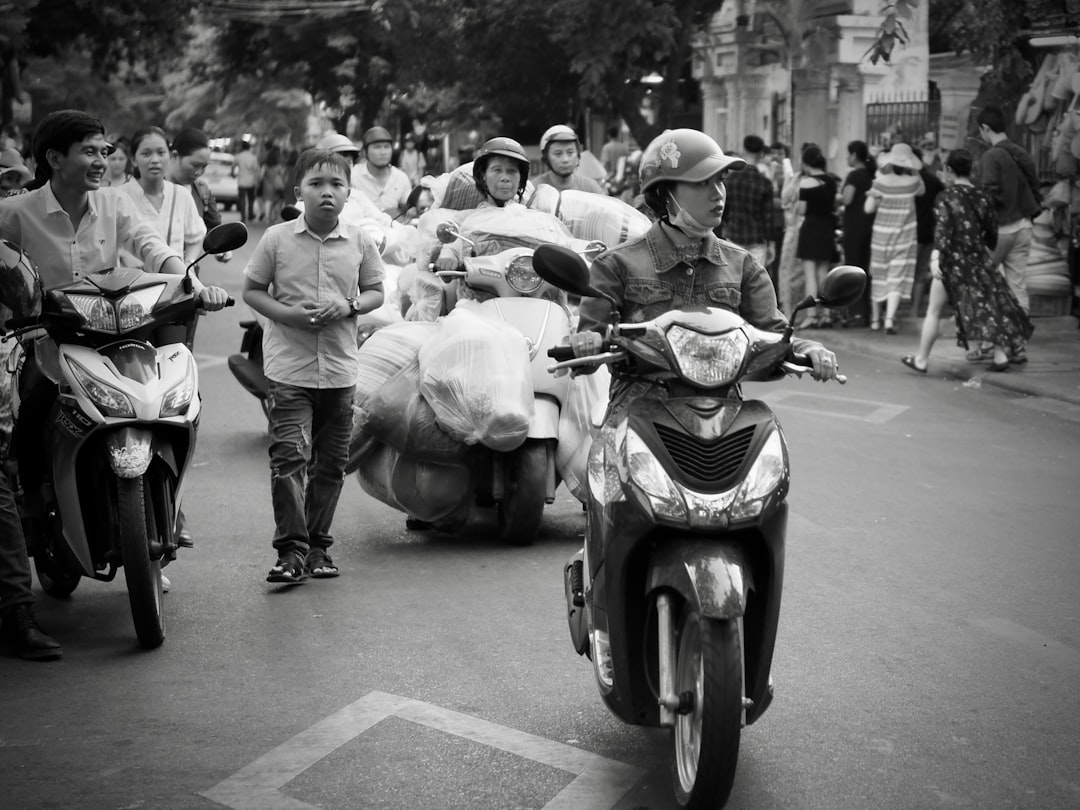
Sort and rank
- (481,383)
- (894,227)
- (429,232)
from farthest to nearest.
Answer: (894,227), (429,232), (481,383)

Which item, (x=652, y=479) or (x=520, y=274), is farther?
(x=520, y=274)

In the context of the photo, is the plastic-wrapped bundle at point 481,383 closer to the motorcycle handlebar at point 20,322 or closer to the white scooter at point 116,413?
the white scooter at point 116,413

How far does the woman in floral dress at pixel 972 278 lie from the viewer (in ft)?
43.7

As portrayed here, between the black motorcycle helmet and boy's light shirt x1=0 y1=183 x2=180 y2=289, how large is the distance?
233cm

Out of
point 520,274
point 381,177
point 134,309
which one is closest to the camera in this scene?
point 134,309

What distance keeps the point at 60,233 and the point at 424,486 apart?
221cm

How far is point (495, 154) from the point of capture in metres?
8.00

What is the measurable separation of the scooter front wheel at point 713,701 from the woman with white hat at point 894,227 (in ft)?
41.8

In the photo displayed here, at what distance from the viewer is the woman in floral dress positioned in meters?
13.3

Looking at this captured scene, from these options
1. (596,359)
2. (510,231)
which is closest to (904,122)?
(510,231)

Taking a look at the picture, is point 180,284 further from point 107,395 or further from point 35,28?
point 35,28

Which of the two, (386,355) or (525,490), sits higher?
(386,355)

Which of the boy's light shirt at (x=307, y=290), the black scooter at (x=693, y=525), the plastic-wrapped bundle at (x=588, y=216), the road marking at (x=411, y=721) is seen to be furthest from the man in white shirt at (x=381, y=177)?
the black scooter at (x=693, y=525)

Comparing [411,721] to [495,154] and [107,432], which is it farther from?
[495,154]
